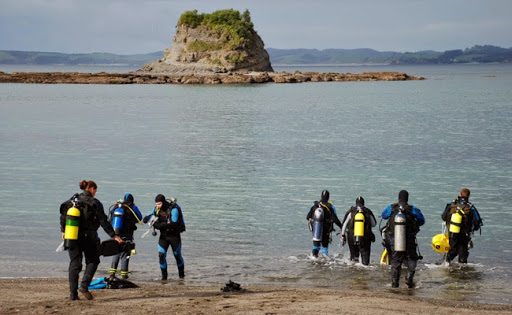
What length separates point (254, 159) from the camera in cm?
3609

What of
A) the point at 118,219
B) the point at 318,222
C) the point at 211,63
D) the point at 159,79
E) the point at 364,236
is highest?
the point at 211,63

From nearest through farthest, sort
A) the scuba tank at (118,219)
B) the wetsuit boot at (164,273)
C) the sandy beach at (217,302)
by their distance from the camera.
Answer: the sandy beach at (217,302) < the scuba tank at (118,219) < the wetsuit boot at (164,273)

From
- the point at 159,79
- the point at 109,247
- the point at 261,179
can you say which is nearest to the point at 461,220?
the point at 109,247

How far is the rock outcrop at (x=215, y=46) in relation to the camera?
5778 inches

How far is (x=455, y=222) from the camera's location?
15.1m

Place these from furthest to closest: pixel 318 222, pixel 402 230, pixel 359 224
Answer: pixel 318 222
pixel 359 224
pixel 402 230

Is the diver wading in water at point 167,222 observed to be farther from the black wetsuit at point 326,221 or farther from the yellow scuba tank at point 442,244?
the yellow scuba tank at point 442,244

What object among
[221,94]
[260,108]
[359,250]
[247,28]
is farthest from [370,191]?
[247,28]

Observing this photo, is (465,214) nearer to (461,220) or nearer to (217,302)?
(461,220)

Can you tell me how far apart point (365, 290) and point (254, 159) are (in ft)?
73.5

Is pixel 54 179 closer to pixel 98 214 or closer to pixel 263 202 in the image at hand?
pixel 263 202

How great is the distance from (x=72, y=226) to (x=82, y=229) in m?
0.19

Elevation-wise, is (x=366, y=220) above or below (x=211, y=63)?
below

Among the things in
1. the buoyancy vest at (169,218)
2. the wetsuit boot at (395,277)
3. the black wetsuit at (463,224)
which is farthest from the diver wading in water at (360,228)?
the buoyancy vest at (169,218)
